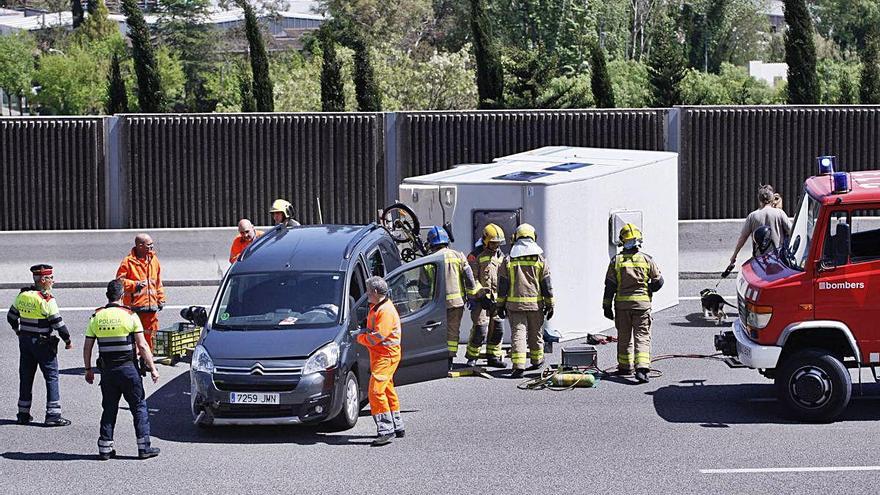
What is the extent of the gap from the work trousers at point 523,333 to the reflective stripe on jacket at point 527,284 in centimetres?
10

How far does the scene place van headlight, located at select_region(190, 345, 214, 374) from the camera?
12609mm

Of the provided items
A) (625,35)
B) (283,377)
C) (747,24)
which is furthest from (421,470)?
(747,24)

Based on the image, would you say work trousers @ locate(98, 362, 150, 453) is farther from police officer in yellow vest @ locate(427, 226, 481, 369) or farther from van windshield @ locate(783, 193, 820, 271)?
van windshield @ locate(783, 193, 820, 271)

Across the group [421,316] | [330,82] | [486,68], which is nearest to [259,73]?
[330,82]

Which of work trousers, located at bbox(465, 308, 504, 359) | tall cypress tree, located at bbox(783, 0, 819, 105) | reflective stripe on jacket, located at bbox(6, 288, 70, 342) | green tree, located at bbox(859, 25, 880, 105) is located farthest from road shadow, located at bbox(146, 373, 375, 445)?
green tree, located at bbox(859, 25, 880, 105)

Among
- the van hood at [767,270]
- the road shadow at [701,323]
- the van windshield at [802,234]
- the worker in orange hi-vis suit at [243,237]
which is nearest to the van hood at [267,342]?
the worker in orange hi-vis suit at [243,237]

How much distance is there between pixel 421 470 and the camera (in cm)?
1138

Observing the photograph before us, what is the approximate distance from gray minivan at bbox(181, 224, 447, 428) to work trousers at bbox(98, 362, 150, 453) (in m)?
0.79

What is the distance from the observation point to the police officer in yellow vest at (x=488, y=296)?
15.6m

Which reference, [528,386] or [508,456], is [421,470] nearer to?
[508,456]

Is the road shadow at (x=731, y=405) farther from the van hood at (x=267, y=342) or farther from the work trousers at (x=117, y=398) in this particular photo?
the work trousers at (x=117, y=398)

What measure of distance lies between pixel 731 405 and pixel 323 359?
431 cm

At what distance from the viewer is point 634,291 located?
→ 47.8 ft

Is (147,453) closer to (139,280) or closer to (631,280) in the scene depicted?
(139,280)
